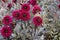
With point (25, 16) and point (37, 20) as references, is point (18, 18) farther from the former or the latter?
point (37, 20)

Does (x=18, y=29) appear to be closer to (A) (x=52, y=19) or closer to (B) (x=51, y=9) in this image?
(A) (x=52, y=19)

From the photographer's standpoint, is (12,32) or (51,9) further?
(51,9)

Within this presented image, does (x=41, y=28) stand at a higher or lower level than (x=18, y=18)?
lower

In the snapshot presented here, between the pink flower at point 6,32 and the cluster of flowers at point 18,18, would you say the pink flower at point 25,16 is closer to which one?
the cluster of flowers at point 18,18

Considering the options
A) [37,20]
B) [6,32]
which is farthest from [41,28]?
[6,32]

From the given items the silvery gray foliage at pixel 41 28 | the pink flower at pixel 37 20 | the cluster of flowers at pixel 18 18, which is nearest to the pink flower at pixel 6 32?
the cluster of flowers at pixel 18 18

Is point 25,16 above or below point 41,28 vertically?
above

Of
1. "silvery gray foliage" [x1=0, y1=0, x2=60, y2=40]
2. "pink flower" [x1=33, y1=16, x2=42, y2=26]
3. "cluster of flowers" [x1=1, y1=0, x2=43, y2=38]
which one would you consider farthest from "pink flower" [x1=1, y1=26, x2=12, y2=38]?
"pink flower" [x1=33, y1=16, x2=42, y2=26]

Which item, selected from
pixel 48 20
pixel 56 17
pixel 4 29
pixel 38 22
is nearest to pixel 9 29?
pixel 4 29

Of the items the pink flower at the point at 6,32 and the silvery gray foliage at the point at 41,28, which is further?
the silvery gray foliage at the point at 41,28

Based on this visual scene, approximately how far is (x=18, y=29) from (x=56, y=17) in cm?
76

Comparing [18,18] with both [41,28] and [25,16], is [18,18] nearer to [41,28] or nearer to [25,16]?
[25,16]

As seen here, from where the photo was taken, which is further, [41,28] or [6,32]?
[41,28]

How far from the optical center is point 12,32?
1.96 m
